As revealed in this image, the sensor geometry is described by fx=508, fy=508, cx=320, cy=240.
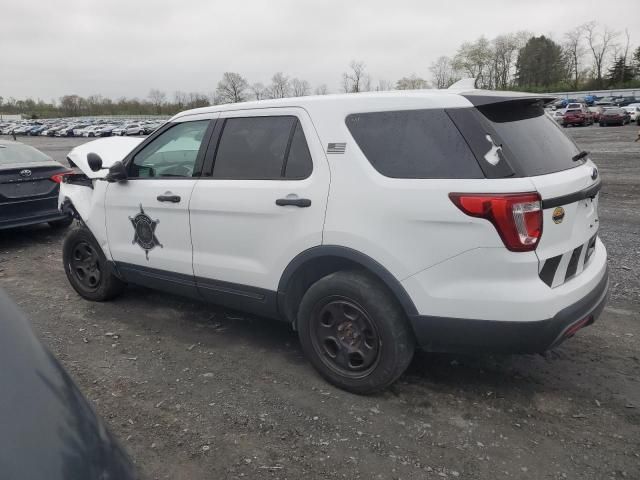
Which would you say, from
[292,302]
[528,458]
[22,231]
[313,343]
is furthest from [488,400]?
[22,231]

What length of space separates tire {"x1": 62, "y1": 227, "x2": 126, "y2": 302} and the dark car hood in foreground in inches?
133

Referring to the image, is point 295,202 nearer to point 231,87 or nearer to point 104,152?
point 104,152

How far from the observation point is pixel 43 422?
122 cm

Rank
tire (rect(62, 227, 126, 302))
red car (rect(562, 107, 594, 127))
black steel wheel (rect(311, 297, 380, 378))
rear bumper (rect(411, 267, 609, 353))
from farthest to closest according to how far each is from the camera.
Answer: red car (rect(562, 107, 594, 127))
tire (rect(62, 227, 126, 302))
black steel wheel (rect(311, 297, 380, 378))
rear bumper (rect(411, 267, 609, 353))

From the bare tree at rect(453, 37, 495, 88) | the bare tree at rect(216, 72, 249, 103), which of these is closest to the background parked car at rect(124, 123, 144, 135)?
the bare tree at rect(216, 72, 249, 103)

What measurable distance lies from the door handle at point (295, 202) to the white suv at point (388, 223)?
1cm

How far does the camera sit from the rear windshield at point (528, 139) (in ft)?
8.79

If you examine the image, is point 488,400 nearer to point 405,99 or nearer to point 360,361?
point 360,361

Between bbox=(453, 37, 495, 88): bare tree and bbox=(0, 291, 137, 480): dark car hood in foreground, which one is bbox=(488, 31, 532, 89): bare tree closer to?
bbox=(453, 37, 495, 88): bare tree

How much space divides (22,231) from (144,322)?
5.31m

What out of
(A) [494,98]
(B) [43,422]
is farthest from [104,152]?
(B) [43,422]

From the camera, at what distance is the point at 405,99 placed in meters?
2.92

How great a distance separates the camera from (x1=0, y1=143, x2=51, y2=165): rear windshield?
24.6ft

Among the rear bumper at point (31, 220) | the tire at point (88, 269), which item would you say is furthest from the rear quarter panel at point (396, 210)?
the rear bumper at point (31, 220)
